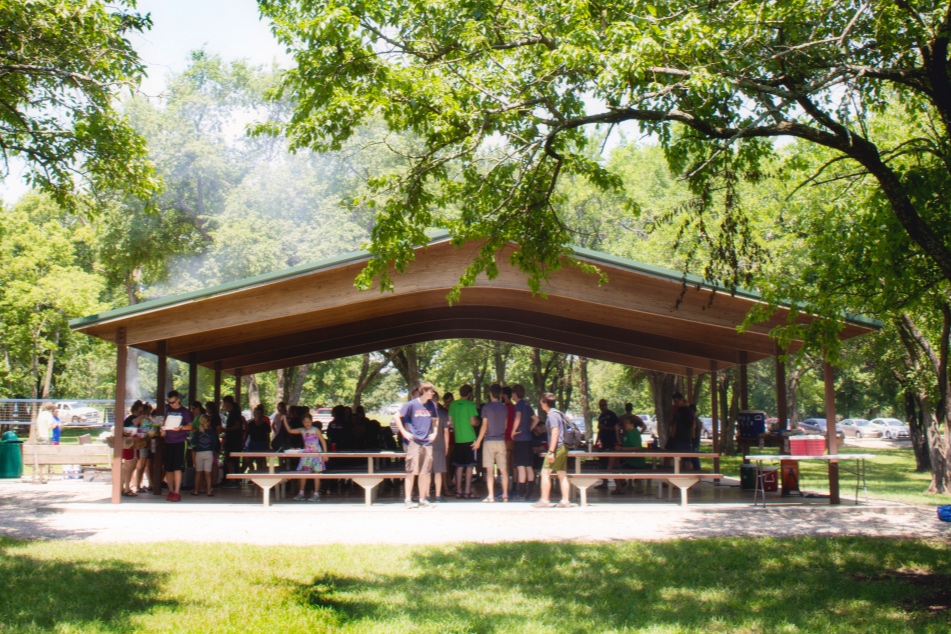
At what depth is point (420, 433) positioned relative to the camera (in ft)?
42.6

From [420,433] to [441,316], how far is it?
5.25 m

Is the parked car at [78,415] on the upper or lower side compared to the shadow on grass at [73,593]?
upper

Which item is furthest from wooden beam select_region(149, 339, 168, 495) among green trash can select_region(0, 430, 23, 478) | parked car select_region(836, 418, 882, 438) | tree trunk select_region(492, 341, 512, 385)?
parked car select_region(836, 418, 882, 438)

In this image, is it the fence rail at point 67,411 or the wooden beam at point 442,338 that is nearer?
the wooden beam at point 442,338

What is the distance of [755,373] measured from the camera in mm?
55312

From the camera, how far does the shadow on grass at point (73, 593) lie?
6418 mm

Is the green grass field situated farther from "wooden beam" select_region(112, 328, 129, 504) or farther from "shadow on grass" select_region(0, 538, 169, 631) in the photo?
"wooden beam" select_region(112, 328, 129, 504)

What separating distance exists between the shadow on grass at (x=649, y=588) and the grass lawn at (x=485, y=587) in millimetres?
21

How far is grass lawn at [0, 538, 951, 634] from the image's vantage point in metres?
6.46

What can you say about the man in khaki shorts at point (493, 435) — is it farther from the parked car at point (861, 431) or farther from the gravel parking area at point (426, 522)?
the parked car at point (861, 431)

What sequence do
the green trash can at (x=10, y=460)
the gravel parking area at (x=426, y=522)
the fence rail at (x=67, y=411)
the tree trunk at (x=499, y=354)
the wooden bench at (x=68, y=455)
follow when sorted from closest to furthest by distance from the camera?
the gravel parking area at (x=426, y=522) < the wooden bench at (x=68, y=455) < the green trash can at (x=10, y=460) < the fence rail at (x=67, y=411) < the tree trunk at (x=499, y=354)

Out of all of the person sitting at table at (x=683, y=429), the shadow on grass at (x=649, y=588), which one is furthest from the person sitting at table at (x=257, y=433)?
the person sitting at table at (x=683, y=429)

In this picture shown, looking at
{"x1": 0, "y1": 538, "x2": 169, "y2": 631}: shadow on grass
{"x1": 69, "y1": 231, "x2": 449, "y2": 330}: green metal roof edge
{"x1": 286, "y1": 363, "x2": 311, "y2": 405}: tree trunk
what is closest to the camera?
{"x1": 0, "y1": 538, "x2": 169, "y2": 631}: shadow on grass

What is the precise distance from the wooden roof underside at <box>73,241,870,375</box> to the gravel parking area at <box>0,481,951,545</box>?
8.36ft
